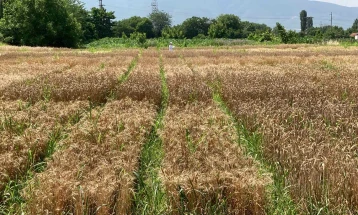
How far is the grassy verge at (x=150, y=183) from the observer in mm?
3721

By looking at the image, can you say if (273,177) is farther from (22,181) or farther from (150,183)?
(22,181)

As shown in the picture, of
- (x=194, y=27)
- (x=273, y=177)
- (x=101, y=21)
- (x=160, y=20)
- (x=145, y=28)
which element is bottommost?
(x=273, y=177)

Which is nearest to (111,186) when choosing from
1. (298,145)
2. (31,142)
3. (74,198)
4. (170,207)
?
(74,198)

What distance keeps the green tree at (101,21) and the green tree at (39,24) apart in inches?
1043

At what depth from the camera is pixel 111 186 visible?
3754mm

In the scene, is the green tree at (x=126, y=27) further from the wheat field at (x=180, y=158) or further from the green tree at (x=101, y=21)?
the wheat field at (x=180, y=158)

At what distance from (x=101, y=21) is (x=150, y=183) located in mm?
81124

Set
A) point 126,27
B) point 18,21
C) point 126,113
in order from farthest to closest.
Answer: point 126,27 < point 18,21 < point 126,113

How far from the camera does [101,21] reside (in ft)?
266

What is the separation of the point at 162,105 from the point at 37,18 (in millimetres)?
45943

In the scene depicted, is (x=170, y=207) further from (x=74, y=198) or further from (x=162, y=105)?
(x=162, y=105)

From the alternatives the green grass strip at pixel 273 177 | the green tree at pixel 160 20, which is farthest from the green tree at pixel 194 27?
the green grass strip at pixel 273 177

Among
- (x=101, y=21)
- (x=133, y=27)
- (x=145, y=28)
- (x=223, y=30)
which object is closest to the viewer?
(x=101, y=21)

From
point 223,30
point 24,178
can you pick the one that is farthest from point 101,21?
point 24,178
